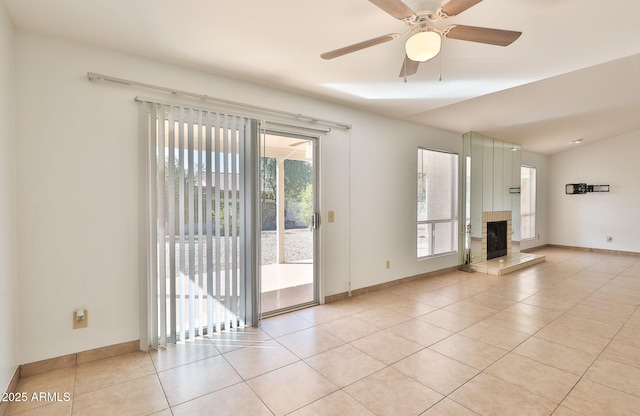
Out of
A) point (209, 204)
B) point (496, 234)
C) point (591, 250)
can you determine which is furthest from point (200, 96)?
point (591, 250)

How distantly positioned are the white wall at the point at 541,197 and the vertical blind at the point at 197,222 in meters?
7.69

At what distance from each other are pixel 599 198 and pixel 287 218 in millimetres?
8135

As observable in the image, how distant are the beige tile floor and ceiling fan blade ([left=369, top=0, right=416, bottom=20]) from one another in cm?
231

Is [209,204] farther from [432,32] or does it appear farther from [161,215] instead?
[432,32]

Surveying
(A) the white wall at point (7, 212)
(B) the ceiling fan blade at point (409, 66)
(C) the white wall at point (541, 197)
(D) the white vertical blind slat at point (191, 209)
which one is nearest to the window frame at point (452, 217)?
(B) the ceiling fan blade at point (409, 66)

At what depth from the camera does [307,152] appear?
3.62m

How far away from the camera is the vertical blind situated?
2.51 metres

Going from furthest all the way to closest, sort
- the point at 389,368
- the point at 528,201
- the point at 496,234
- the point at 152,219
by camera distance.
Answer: the point at 528,201 → the point at 496,234 → the point at 152,219 → the point at 389,368

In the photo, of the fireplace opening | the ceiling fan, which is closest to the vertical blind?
the ceiling fan

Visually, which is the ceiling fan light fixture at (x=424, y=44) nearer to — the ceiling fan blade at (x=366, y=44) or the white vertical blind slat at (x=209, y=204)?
the ceiling fan blade at (x=366, y=44)

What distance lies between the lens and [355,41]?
231cm

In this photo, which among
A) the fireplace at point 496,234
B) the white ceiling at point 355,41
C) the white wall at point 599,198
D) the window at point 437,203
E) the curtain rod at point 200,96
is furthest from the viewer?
the white wall at point 599,198

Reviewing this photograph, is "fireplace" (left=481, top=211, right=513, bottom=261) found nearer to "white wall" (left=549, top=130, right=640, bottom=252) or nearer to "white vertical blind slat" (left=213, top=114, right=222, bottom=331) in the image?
"white wall" (left=549, top=130, right=640, bottom=252)

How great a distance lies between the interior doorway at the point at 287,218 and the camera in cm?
334
